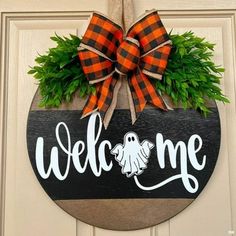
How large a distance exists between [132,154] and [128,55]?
21cm

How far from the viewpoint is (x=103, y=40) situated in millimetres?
760

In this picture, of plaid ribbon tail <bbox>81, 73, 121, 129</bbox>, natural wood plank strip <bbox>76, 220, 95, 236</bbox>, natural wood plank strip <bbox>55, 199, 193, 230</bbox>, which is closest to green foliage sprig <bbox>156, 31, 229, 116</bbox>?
plaid ribbon tail <bbox>81, 73, 121, 129</bbox>

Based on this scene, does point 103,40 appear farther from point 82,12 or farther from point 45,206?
point 45,206

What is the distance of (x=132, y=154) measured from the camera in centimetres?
77

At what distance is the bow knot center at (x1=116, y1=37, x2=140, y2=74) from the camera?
0.74 metres

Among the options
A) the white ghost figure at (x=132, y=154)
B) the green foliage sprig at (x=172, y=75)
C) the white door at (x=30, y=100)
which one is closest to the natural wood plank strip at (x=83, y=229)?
the white door at (x=30, y=100)

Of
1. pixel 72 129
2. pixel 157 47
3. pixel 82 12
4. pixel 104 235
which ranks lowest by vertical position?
pixel 104 235

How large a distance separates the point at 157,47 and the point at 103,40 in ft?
0.39

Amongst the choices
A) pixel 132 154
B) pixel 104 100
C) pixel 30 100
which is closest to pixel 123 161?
pixel 132 154

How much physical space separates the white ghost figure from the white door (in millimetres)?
136

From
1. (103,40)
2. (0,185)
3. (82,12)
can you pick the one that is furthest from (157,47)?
(0,185)

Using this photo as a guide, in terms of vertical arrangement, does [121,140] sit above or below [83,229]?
above

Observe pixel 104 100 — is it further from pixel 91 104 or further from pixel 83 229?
pixel 83 229

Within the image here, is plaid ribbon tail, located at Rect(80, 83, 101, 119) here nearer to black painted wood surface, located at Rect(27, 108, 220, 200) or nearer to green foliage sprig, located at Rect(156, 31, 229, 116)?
black painted wood surface, located at Rect(27, 108, 220, 200)
